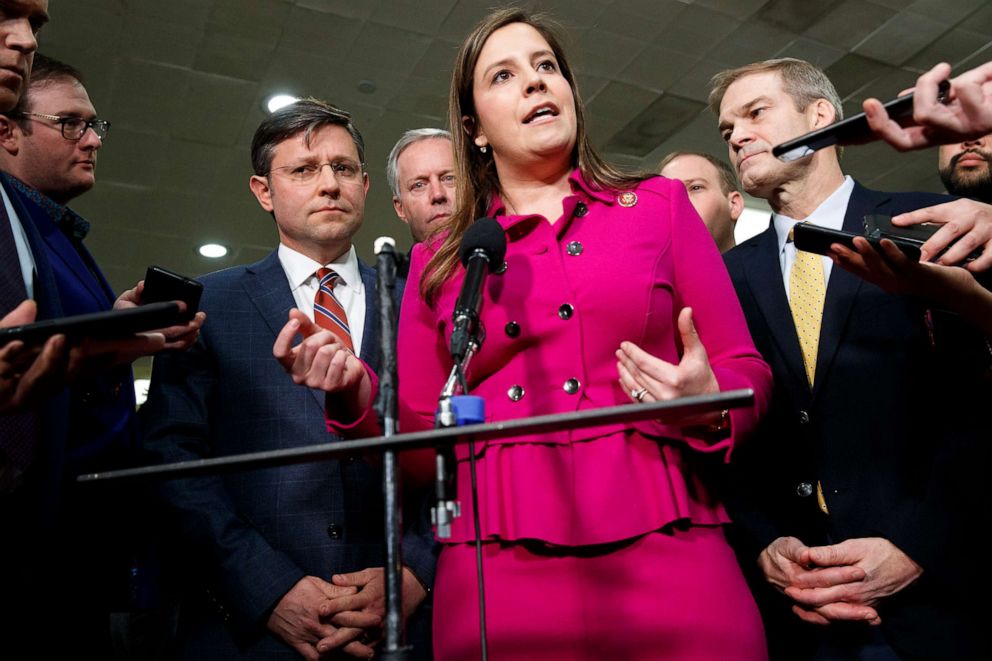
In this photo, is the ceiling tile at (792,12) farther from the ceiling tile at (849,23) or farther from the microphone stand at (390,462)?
the microphone stand at (390,462)

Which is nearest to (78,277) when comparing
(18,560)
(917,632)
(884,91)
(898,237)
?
(18,560)

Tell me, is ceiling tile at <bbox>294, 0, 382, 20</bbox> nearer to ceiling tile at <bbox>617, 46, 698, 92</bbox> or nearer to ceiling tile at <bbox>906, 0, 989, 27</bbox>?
ceiling tile at <bbox>617, 46, 698, 92</bbox>

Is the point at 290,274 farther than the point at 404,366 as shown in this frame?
Yes

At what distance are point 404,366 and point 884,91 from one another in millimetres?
5350

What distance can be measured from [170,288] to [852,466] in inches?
56.3

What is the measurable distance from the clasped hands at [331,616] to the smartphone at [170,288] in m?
0.62

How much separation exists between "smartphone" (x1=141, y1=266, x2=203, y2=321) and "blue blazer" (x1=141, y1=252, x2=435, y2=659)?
0.32m

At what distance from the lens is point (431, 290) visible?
160 cm

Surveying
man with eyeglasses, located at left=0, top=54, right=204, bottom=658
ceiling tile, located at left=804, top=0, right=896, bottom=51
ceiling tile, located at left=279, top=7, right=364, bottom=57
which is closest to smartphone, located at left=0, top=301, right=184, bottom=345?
man with eyeglasses, located at left=0, top=54, right=204, bottom=658

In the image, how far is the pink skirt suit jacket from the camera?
1.25m

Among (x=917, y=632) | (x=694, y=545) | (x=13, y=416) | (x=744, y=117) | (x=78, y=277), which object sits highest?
(x=744, y=117)

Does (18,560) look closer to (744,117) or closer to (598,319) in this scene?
(598,319)

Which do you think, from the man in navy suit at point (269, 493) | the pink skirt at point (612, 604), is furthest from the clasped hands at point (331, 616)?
the pink skirt at point (612, 604)

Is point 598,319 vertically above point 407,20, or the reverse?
point 407,20
